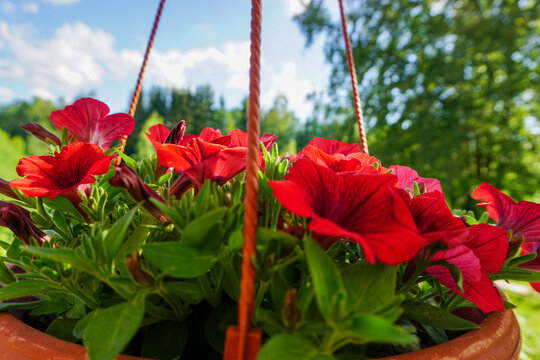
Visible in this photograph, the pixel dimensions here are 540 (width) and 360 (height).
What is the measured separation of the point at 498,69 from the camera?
Result: 5.93m

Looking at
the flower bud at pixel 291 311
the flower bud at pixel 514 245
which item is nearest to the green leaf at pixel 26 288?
the flower bud at pixel 291 311

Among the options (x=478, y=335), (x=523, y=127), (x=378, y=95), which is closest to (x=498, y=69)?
(x=523, y=127)

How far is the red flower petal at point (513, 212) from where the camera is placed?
0.45 metres

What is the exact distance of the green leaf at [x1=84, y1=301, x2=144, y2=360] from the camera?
28cm

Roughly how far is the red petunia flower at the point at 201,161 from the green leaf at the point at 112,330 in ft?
0.46

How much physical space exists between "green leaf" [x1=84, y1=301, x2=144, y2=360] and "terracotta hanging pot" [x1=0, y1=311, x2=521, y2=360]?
0.03 m

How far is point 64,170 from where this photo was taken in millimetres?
435

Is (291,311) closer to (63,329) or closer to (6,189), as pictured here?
(63,329)

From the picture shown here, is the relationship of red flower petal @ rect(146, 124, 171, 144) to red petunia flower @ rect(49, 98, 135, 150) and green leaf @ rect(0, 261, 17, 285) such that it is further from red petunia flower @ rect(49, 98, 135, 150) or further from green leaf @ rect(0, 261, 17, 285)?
green leaf @ rect(0, 261, 17, 285)

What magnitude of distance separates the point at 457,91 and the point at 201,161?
20.3 feet

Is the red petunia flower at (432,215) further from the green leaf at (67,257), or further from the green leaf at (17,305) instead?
the green leaf at (17,305)

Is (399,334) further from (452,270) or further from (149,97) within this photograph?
(149,97)

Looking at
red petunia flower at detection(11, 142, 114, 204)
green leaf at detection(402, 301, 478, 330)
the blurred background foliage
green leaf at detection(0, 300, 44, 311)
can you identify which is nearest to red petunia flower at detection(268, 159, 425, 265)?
green leaf at detection(402, 301, 478, 330)

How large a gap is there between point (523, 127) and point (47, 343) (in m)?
6.86
